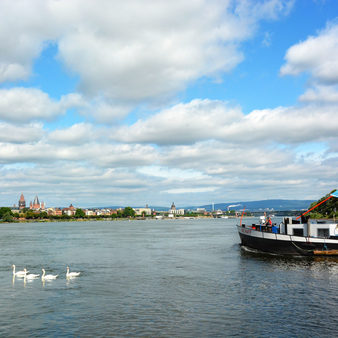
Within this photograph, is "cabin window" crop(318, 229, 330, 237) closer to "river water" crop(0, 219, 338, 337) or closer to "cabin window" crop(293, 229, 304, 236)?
"cabin window" crop(293, 229, 304, 236)

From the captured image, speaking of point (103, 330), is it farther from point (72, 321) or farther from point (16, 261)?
point (16, 261)

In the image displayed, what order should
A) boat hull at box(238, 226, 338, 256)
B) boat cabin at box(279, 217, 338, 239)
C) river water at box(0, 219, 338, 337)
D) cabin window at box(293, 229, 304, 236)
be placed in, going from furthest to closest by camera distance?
1. cabin window at box(293, 229, 304, 236)
2. boat cabin at box(279, 217, 338, 239)
3. boat hull at box(238, 226, 338, 256)
4. river water at box(0, 219, 338, 337)

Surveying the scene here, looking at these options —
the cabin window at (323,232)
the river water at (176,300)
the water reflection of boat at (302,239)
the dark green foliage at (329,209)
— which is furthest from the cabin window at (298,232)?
the dark green foliage at (329,209)

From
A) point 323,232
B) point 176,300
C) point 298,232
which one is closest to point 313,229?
point 323,232

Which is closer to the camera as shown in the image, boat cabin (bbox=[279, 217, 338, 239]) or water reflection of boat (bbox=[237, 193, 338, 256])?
water reflection of boat (bbox=[237, 193, 338, 256])

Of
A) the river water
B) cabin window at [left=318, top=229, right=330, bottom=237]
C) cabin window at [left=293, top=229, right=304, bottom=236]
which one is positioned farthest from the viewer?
cabin window at [left=293, top=229, right=304, bottom=236]

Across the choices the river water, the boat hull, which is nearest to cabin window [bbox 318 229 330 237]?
the boat hull

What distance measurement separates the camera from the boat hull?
60156mm

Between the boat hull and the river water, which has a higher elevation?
the boat hull

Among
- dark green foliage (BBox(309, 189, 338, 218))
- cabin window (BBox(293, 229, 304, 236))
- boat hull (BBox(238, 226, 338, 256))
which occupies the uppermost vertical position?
dark green foliage (BBox(309, 189, 338, 218))

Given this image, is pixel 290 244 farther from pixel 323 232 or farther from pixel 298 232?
pixel 323 232

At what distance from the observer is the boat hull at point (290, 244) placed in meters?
60.2

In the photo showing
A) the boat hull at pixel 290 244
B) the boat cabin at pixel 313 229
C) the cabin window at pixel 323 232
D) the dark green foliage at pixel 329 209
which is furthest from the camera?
the dark green foliage at pixel 329 209

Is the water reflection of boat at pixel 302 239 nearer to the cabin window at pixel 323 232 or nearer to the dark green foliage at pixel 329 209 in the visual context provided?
the cabin window at pixel 323 232
